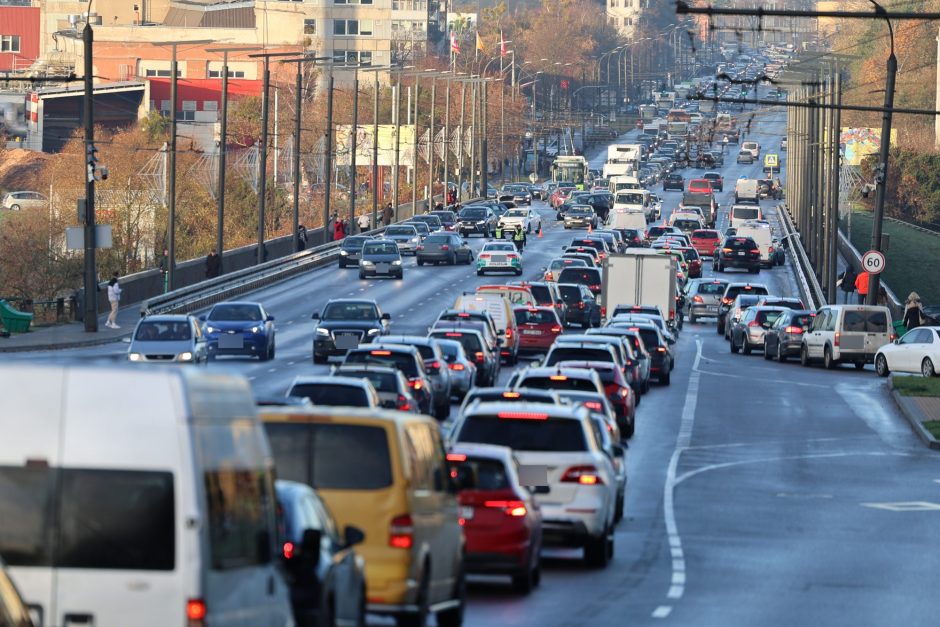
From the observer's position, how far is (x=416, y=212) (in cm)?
13338

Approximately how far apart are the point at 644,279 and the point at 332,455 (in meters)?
49.6

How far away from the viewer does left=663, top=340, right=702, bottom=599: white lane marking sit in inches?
810

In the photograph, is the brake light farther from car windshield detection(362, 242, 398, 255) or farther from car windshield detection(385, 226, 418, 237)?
car windshield detection(385, 226, 418, 237)

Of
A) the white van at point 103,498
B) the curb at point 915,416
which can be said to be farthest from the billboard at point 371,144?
the white van at point 103,498

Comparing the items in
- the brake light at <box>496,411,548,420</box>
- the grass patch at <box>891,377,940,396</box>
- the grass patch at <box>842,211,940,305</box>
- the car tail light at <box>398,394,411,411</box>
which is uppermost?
the brake light at <box>496,411,548,420</box>

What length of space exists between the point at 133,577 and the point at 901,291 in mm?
77402

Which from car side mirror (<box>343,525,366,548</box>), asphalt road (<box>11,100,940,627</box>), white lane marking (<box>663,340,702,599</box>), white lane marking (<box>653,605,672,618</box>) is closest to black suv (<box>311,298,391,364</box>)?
asphalt road (<box>11,100,940,627</box>)

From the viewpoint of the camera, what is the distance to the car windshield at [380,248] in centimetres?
8331

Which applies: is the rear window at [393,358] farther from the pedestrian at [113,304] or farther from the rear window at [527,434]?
the pedestrian at [113,304]

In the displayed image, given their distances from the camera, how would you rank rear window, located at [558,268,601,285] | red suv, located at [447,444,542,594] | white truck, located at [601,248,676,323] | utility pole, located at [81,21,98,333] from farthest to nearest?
rear window, located at [558,268,601,285], white truck, located at [601,248,676,323], utility pole, located at [81,21,98,333], red suv, located at [447,444,542,594]

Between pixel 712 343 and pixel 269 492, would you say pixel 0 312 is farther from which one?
pixel 269 492

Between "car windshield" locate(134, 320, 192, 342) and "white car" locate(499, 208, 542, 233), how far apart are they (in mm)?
58021

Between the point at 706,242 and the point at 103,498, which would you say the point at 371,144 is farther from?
the point at 103,498

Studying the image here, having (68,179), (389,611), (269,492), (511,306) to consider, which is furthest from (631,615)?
(68,179)
